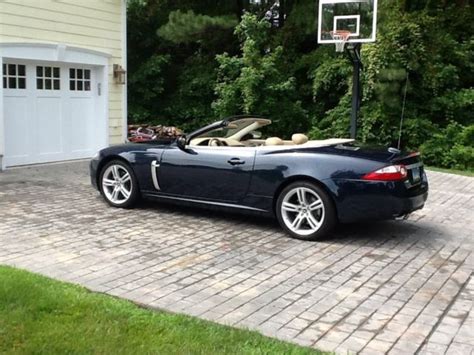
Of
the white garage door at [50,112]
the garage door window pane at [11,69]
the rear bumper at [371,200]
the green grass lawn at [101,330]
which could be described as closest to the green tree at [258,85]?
the white garage door at [50,112]

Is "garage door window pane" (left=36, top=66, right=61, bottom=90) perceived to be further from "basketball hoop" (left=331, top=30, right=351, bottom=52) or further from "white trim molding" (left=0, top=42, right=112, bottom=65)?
"basketball hoop" (left=331, top=30, right=351, bottom=52)

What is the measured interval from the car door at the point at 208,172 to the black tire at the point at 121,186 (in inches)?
18.0

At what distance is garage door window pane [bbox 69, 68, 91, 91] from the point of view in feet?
41.1

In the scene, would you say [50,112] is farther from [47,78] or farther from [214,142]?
[214,142]

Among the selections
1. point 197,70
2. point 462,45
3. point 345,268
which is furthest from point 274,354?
point 197,70

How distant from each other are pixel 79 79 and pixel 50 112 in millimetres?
1136

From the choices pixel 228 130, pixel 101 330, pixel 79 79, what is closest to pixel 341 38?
pixel 79 79

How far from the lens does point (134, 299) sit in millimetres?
4316

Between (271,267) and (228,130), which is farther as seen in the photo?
(228,130)

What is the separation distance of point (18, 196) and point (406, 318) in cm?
602

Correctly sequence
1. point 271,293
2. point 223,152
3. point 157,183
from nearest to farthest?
1. point 271,293
2. point 223,152
3. point 157,183

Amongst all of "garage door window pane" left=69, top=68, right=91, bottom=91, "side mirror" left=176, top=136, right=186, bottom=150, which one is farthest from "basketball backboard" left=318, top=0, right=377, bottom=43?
"side mirror" left=176, top=136, right=186, bottom=150

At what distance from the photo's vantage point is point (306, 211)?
633 centimetres

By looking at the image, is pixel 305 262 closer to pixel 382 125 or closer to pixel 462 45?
pixel 382 125
